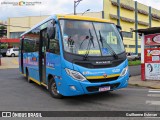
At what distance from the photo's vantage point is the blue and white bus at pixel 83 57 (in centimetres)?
773

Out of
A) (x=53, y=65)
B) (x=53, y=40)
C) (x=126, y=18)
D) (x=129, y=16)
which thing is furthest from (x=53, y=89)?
(x=129, y=16)

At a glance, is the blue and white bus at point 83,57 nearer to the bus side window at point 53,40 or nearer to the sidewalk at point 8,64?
the bus side window at point 53,40

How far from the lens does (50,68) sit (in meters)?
9.05

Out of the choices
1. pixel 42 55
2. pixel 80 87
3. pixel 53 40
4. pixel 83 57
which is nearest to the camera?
A: pixel 80 87

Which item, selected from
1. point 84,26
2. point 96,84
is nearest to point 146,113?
point 96,84

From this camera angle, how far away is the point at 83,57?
7867mm

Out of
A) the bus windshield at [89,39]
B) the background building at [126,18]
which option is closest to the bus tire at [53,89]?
the bus windshield at [89,39]

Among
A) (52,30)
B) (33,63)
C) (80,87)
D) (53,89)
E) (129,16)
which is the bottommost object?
(53,89)

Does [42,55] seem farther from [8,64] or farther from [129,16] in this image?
[129,16]

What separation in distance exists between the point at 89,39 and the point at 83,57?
0.76 metres

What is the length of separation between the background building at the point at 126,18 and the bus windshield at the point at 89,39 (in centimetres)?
4299

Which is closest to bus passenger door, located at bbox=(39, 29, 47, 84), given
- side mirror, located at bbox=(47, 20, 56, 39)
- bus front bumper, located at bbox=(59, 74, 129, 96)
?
side mirror, located at bbox=(47, 20, 56, 39)

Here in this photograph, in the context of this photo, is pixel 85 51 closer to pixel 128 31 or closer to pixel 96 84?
pixel 96 84

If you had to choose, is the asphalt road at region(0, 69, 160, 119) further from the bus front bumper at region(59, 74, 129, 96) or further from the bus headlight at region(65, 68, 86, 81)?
the bus headlight at region(65, 68, 86, 81)
